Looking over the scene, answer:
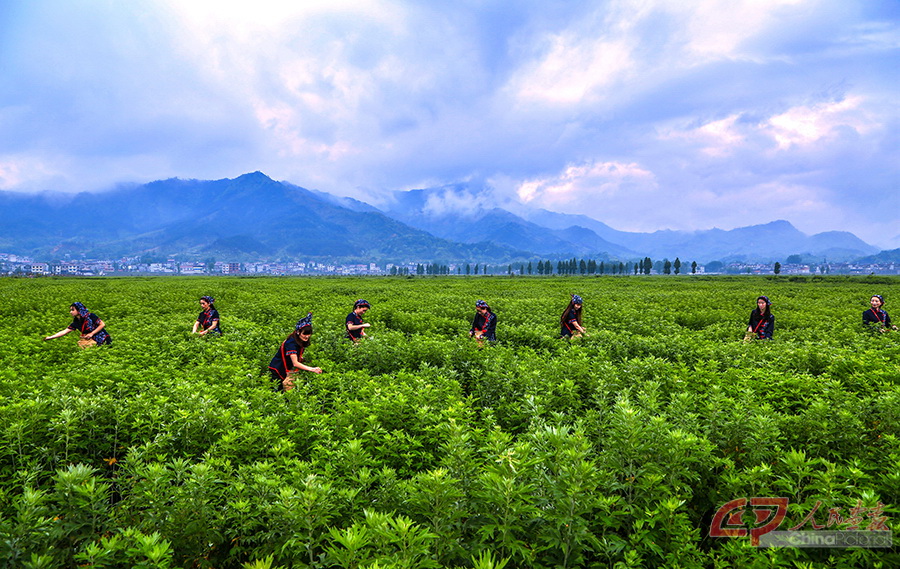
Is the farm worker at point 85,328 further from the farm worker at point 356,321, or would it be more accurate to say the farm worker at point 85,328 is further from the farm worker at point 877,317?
the farm worker at point 877,317

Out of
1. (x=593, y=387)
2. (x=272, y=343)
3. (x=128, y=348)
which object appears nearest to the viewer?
(x=593, y=387)

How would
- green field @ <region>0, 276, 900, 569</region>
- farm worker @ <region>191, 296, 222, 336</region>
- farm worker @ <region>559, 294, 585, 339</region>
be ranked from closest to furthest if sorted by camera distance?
1. green field @ <region>0, 276, 900, 569</region>
2. farm worker @ <region>191, 296, 222, 336</region>
3. farm worker @ <region>559, 294, 585, 339</region>

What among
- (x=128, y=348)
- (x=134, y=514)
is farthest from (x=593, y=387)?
(x=128, y=348)

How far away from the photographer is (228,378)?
870 centimetres

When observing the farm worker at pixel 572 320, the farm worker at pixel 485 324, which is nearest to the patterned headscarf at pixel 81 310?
the farm worker at pixel 485 324

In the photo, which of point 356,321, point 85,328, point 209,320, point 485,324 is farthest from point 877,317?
point 85,328

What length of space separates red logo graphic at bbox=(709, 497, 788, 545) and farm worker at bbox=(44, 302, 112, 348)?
1455cm

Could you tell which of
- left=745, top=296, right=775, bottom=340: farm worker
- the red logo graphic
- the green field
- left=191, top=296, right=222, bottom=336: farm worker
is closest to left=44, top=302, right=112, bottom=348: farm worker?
the green field

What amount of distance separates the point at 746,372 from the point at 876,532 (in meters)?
5.40

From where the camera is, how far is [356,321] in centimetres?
1160

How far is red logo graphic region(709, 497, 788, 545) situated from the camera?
3.68 m

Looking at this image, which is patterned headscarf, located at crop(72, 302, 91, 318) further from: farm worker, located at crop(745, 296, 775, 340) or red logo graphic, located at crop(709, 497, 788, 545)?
farm worker, located at crop(745, 296, 775, 340)

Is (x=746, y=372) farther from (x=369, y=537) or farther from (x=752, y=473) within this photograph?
(x=369, y=537)

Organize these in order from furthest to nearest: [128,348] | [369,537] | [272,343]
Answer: [272,343] < [128,348] < [369,537]
